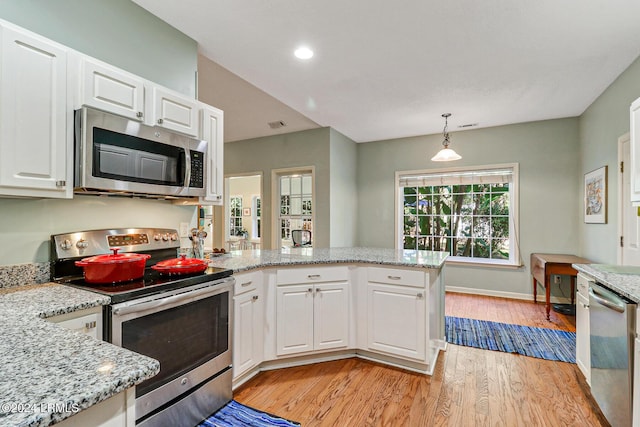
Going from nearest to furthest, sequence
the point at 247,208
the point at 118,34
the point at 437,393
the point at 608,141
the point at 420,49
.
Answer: the point at 118,34, the point at 437,393, the point at 420,49, the point at 608,141, the point at 247,208

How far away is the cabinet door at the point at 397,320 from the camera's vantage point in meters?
2.44

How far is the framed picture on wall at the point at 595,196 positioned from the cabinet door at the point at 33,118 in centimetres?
480

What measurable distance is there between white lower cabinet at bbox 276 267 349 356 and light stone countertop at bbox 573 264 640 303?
166 cm

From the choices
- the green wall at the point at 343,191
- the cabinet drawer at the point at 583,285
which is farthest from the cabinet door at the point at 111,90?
the green wall at the point at 343,191

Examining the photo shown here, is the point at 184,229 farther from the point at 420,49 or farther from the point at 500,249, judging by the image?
the point at 500,249

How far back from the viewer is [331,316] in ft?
8.68

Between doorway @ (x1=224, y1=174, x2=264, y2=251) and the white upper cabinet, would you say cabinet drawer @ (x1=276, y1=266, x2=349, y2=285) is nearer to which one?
the white upper cabinet

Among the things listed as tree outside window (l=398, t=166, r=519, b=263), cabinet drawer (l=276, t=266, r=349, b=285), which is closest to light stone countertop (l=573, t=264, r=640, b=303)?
cabinet drawer (l=276, t=266, r=349, b=285)

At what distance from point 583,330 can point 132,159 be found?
124 inches

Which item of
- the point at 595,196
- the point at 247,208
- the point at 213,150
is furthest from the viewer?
the point at 247,208

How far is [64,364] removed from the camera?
2.45 ft

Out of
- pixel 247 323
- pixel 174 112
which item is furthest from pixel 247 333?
Result: pixel 174 112

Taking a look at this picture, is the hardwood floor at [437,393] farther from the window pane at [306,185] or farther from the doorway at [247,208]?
the doorway at [247,208]

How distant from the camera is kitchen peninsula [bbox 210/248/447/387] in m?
2.41
